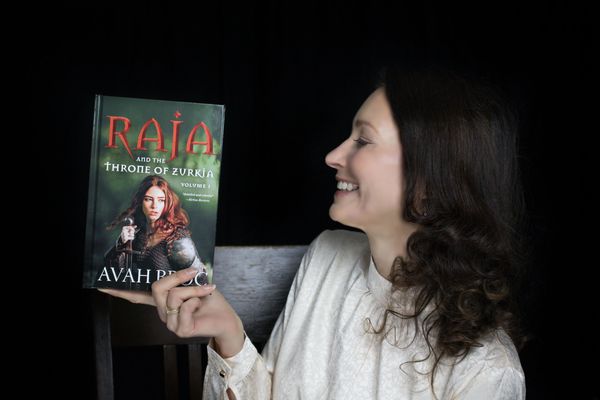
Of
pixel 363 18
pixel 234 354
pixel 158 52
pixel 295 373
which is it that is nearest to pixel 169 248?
pixel 234 354

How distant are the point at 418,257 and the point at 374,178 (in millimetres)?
161

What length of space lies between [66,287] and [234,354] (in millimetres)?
961

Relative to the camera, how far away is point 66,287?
2.18 meters

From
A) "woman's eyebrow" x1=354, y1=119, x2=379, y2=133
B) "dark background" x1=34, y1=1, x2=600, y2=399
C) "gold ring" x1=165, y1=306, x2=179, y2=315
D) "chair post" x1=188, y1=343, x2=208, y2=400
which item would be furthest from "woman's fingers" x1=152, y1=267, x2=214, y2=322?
"dark background" x1=34, y1=1, x2=600, y2=399

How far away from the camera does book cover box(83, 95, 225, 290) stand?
1.13 metres

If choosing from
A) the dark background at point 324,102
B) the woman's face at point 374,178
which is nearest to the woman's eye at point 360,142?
A: the woman's face at point 374,178

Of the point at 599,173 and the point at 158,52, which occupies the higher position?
the point at 158,52

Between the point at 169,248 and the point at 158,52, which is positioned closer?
the point at 169,248

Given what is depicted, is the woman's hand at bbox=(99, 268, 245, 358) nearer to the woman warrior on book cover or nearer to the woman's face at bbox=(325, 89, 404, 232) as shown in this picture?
the woman warrior on book cover

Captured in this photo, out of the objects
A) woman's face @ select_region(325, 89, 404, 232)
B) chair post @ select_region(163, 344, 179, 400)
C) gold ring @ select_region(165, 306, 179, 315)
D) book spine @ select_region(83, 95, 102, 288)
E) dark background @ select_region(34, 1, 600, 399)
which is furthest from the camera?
dark background @ select_region(34, 1, 600, 399)

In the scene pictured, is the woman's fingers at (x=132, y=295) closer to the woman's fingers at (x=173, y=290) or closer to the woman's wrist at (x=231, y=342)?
the woman's fingers at (x=173, y=290)

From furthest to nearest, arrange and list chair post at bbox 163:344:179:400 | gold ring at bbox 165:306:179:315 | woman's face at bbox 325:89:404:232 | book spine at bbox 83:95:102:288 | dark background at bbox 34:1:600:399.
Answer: dark background at bbox 34:1:600:399
chair post at bbox 163:344:179:400
woman's face at bbox 325:89:404:232
gold ring at bbox 165:306:179:315
book spine at bbox 83:95:102:288

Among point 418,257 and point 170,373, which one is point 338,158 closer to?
point 418,257

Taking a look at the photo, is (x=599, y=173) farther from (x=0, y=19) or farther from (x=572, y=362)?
(x=0, y=19)
